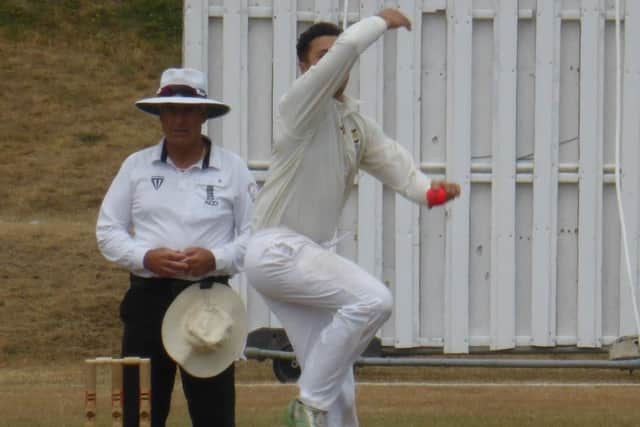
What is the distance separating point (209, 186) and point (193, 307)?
0.49 m

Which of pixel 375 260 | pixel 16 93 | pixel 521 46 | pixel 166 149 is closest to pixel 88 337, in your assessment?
pixel 375 260

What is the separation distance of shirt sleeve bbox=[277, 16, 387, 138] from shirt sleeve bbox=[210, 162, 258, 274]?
0.66 meters

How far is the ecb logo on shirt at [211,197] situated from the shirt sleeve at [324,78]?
2.07ft

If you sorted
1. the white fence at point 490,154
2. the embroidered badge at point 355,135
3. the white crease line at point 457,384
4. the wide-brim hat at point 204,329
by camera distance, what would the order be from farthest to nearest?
the white crease line at point 457,384
the white fence at point 490,154
the wide-brim hat at point 204,329
the embroidered badge at point 355,135

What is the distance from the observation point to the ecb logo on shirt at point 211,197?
22.1 feet

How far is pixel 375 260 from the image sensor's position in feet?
34.4

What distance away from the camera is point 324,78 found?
19.8ft

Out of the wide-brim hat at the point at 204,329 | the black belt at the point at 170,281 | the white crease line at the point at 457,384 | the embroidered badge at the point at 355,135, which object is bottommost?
the white crease line at the point at 457,384

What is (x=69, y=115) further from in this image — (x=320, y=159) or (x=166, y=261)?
(x=320, y=159)

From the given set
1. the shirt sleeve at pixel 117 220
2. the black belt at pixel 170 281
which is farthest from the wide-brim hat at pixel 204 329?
the shirt sleeve at pixel 117 220

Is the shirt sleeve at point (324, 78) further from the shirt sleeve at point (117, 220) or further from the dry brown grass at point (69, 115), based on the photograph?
the dry brown grass at point (69, 115)

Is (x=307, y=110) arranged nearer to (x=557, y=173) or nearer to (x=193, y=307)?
(x=193, y=307)

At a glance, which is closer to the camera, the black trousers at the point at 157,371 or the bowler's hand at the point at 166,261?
the bowler's hand at the point at 166,261

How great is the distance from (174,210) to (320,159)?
0.73m
